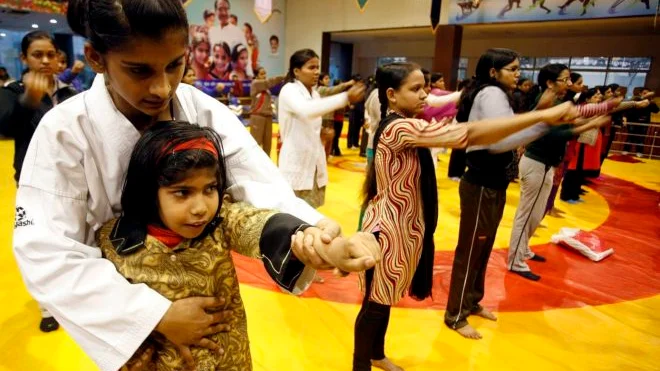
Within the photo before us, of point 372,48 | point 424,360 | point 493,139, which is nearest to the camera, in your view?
point 493,139

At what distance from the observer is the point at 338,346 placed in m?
2.44

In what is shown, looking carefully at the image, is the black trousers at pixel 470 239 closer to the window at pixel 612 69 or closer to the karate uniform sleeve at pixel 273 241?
the karate uniform sleeve at pixel 273 241

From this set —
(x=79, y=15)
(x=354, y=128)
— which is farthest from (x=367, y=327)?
(x=354, y=128)

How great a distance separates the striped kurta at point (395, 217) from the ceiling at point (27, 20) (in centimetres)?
1196

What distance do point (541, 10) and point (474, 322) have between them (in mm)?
10070

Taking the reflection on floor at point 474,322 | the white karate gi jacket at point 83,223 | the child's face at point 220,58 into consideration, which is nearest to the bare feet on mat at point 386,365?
the reflection on floor at point 474,322

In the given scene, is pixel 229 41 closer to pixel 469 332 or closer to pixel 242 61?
pixel 242 61

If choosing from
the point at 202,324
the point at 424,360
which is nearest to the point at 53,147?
the point at 202,324

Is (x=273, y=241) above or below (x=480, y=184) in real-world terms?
above

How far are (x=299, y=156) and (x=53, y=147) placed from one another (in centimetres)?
236

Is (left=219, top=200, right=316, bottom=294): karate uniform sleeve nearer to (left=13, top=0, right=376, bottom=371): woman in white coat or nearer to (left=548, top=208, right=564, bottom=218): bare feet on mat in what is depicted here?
(left=13, top=0, right=376, bottom=371): woman in white coat

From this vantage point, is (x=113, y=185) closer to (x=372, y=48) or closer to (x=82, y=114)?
(x=82, y=114)

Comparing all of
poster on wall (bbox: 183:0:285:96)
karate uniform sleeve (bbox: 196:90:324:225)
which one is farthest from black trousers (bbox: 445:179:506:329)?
poster on wall (bbox: 183:0:285:96)

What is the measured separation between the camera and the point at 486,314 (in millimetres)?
2844
